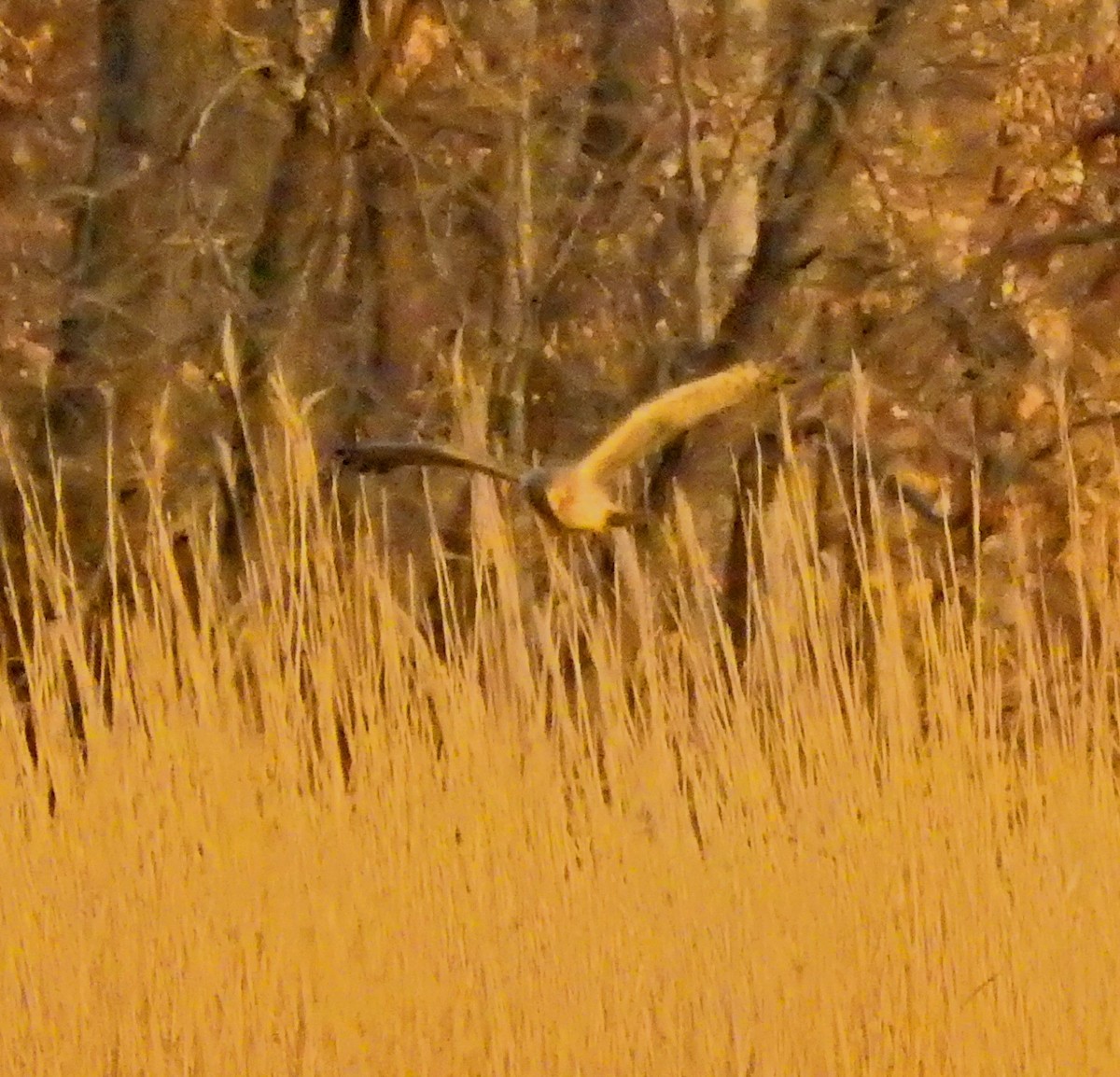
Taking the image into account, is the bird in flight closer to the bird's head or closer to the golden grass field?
the bird's head

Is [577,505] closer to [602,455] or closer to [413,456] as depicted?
[602,455]

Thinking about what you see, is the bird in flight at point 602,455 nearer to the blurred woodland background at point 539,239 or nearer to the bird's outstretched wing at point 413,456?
the bird's outstretched wing at point 413,456

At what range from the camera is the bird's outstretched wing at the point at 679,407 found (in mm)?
3334

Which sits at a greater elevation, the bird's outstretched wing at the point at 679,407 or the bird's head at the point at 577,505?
the bird's outstretched wing at the point at 679,407

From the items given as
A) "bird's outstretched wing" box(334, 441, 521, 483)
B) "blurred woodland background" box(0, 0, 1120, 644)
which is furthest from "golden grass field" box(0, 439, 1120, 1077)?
"blurred woodland background" box(0, 0, 1120, 644)

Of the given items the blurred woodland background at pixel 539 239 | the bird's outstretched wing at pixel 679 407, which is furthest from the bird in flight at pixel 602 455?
the blurred woodland background at pixel 539 239

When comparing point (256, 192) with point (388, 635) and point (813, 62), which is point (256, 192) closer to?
point (813, 62)

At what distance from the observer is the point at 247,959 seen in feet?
11.3

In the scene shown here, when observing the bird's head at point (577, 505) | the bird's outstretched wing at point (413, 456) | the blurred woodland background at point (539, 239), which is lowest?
the bird's head at point (577, 505)

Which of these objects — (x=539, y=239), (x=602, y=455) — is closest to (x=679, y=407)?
(x=602, y=455)

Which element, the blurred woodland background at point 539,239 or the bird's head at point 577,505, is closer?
the bird's head at point 577,505

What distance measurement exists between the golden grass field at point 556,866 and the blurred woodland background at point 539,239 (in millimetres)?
1765

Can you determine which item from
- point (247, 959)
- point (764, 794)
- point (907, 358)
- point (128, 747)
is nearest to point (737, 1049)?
point (764, 794)

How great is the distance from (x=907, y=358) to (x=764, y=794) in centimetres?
245
